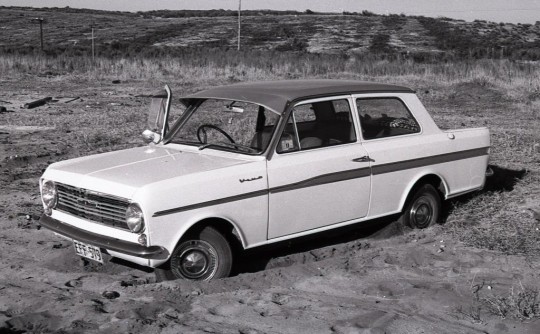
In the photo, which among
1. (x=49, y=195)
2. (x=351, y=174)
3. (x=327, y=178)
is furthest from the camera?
(x=351, y=174)

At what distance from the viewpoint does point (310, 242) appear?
22.1ft

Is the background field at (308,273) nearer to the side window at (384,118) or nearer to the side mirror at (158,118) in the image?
the side window at (384,118)

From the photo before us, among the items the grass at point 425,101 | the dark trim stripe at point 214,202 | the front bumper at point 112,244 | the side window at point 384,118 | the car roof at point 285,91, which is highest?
the car roof at point 285,91

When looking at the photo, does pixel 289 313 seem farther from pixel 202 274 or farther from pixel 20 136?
pixel 20 136

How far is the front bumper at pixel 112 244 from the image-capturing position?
5.07 metres

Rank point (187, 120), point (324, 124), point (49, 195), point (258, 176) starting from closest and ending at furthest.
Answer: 1. point (258, 176)
2. point (49, 195)
3. point (324, 124)
4. point (187, 120)

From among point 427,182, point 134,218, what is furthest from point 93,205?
point 427,182

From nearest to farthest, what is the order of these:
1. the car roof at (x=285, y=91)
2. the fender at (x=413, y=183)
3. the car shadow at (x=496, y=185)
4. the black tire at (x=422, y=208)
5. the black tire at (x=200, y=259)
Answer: the black tire at (x=200, y=259) < the car roof at (x=285, y=91) < the fender at (x=413, y=183) < the black tire at (x=422, y=208) < the car shadow at (x=496, y=185)

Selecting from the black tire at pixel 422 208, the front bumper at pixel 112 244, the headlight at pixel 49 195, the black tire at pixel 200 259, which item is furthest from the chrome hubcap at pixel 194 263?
the black tire at pixel 422 208

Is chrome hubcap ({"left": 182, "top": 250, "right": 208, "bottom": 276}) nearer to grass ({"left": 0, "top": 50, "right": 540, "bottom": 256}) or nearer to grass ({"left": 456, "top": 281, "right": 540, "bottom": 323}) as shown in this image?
grass ({"left": 456, "top": 281, "right": 540, "bottom": 323})

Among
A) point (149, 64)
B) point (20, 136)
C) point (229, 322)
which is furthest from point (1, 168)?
point (149, 64)

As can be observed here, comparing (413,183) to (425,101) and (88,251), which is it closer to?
(88,251)

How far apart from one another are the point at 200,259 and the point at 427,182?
2.61m

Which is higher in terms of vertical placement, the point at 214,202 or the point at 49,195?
the point at 214,202
